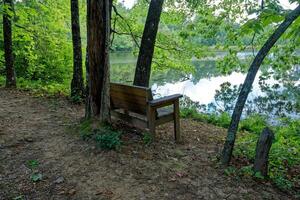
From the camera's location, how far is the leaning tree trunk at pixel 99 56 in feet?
15.5

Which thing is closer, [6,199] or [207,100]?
[6,199]

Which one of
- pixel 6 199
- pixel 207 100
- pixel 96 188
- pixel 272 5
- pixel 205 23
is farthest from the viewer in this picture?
pixel 207 100

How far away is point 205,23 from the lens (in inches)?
250

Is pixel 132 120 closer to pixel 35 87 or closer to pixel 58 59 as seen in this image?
pixel 35 87

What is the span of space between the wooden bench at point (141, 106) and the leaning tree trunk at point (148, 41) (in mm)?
1583

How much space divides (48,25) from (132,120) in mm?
7631

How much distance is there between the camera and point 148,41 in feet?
21.6

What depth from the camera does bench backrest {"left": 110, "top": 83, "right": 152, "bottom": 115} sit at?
4562 millimetres

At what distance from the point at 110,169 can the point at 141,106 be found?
135cm

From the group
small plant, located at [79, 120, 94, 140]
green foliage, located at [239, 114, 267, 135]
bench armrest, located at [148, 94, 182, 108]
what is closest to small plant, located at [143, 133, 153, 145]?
bench armrest, located at [148, 94, 182, 108]

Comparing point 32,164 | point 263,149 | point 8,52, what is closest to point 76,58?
point 8,52

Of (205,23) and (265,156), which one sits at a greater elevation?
(205,23)

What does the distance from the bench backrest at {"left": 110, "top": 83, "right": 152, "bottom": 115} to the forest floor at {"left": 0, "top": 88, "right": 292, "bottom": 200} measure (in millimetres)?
455

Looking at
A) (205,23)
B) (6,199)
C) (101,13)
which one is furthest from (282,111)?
(6,199)
